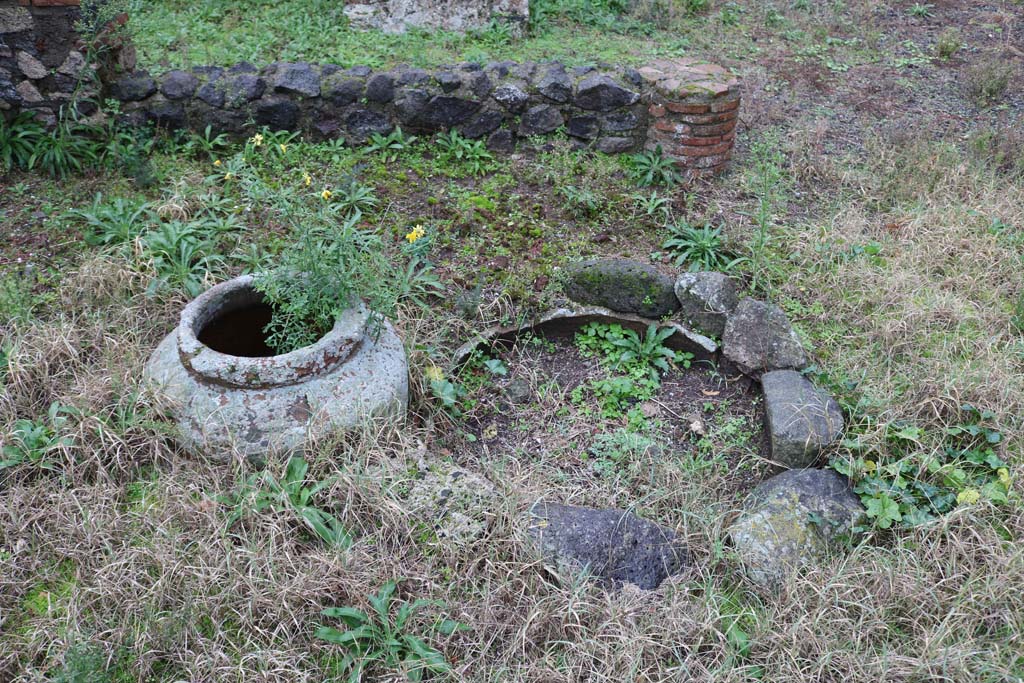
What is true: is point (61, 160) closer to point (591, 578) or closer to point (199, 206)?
point (199, 206)

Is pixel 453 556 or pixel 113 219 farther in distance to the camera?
pixel 113 219

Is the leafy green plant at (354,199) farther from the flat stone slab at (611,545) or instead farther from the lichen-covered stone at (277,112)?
the flat stone slab at (611,545)

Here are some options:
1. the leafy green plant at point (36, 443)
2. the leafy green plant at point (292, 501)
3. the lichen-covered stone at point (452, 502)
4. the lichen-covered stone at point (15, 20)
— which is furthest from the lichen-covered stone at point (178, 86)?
the lichen-covered stone at point (452, 502)

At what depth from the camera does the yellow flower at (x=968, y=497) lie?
307 centimetres

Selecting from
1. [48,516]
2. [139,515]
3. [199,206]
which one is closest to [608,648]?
[139,515]

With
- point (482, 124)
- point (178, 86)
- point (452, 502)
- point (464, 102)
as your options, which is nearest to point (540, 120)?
point (482, 124)

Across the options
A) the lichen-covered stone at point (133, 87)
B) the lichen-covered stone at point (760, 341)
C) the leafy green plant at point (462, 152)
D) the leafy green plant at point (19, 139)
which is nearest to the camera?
the lichen-covered stone at point (760, 341)

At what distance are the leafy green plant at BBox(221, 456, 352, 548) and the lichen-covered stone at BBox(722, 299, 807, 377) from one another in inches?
77.1

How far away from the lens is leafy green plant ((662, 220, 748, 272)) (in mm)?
4441

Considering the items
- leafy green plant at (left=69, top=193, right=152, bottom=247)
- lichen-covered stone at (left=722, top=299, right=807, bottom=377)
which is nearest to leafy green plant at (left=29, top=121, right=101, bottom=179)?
leafy green plant at (left=69, top=193, right=152, bottom=247)

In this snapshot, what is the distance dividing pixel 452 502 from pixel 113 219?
2519 millimetres

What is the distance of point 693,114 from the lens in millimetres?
5016

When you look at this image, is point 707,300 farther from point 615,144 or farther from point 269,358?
point 269,358

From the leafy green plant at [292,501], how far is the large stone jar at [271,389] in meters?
0.11
